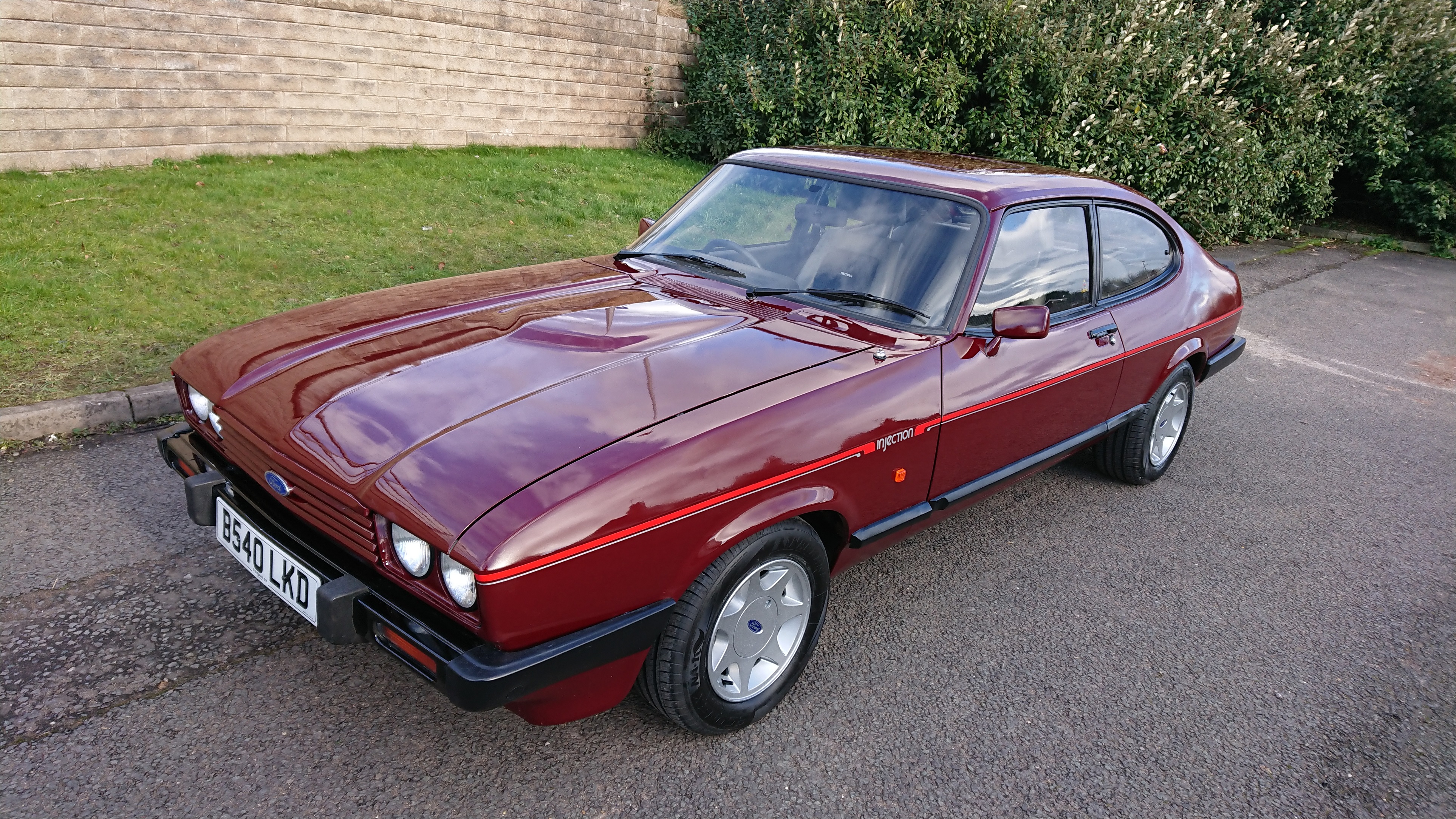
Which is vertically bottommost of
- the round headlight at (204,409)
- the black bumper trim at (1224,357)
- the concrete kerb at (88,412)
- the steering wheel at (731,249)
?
the concrete kerb at (88,412)

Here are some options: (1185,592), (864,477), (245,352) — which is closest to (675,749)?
(864,477)

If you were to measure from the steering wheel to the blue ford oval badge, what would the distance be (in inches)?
69.9

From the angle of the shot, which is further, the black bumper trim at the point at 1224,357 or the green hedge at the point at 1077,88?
the green hedge at the point at 1077,88

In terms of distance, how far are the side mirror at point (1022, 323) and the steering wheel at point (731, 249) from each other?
0.89 metres

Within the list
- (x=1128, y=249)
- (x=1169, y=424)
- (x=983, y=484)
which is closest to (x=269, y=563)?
(x=983, y=484)

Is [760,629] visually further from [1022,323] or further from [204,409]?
[204,409]

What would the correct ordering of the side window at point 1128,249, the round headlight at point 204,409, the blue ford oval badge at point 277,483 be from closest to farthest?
the blue ford oval badge at point 277,483 < the round headlight at point 204,409 < the side window at point 1128,249

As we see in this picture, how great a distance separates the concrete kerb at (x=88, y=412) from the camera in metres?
3.96

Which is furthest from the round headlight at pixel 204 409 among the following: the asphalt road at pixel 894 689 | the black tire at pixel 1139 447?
the black tire at pixel 1139 447

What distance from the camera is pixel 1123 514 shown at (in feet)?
13.9

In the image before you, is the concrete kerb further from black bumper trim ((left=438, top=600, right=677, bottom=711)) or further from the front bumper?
black bumper trim ((left=438, top=600, right=677, bottom=711))

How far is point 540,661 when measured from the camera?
2057mm

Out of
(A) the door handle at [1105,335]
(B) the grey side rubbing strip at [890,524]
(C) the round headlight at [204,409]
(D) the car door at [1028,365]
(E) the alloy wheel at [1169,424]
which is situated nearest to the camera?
(C) the round headlight at [204,409]

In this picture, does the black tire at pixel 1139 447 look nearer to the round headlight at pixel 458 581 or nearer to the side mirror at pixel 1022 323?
the side mirror at pixel 1022 323
